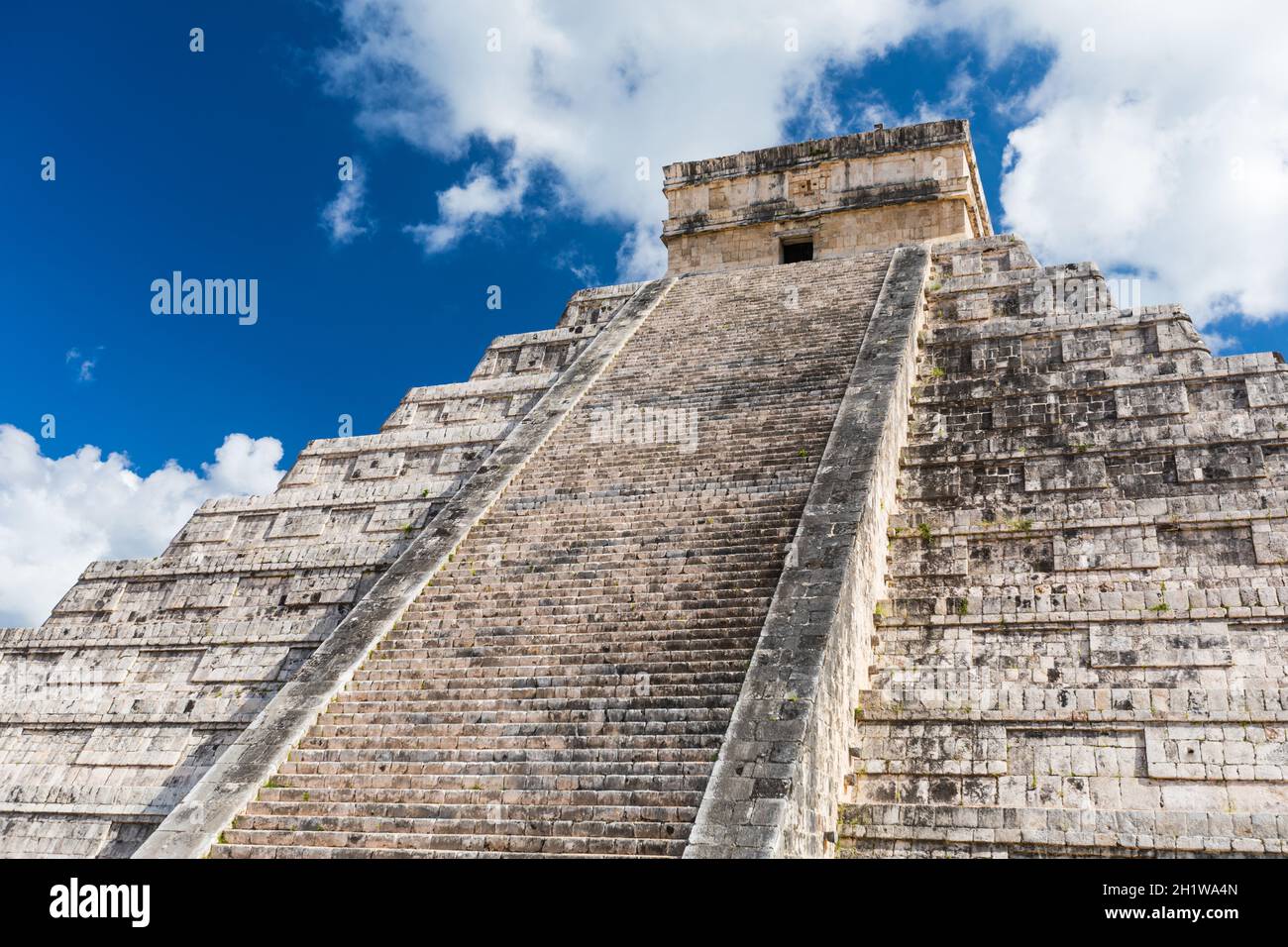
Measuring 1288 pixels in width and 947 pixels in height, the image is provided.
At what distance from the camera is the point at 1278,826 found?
23.7 ft

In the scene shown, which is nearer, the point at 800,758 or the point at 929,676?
the point at 800,758

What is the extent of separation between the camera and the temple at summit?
7.63 metres

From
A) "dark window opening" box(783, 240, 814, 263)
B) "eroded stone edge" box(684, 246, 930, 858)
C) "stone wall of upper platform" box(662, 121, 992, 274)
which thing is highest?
"stone wall of upper platform" box(662, 121, 992, 274)

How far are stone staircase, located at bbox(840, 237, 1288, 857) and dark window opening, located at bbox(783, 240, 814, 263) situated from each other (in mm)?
7156

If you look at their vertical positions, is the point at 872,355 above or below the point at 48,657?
above

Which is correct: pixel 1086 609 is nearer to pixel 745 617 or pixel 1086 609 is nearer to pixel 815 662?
pixel 815 662

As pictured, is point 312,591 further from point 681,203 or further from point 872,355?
point 681,203

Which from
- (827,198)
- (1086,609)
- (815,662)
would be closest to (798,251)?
(827,198)

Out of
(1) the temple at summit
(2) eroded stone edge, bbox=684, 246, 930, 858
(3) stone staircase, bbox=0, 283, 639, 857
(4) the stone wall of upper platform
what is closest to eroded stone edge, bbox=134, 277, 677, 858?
(1) the temple at summit

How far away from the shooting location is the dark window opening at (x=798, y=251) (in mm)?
19047

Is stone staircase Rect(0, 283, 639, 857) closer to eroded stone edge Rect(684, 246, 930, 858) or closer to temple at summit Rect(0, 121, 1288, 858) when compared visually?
temple at summit Rect(0, 121, 1288, 858)

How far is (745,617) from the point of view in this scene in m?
8.73
